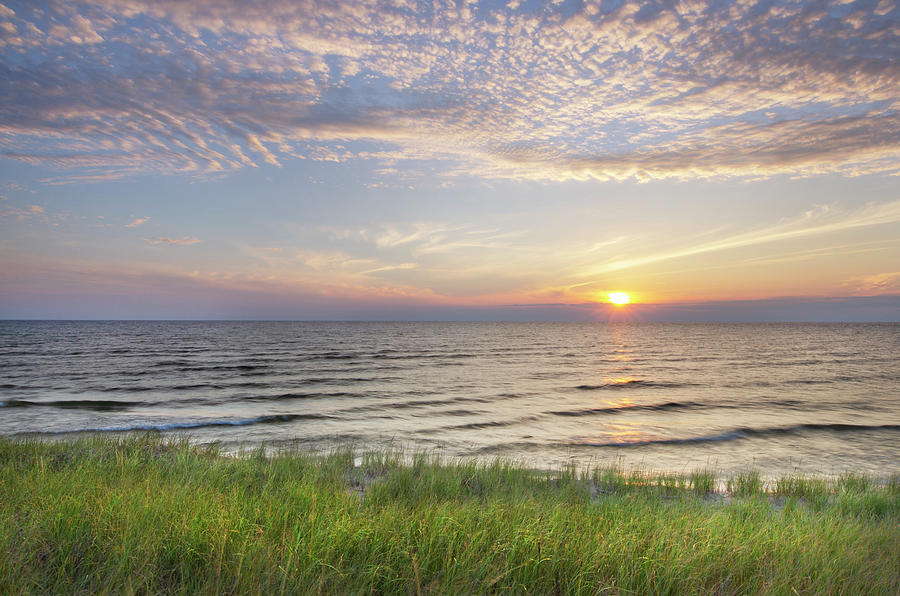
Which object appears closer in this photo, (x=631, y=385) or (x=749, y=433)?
(x=749, y=433)

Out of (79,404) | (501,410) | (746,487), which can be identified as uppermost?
(746,487)

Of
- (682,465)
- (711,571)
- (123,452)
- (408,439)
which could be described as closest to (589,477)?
(682,465)

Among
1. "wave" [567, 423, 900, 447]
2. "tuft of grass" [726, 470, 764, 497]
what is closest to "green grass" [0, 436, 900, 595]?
"tuft of grass" [726, 470, 764, 497]

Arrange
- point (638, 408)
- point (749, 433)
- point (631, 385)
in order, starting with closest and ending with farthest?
point (749, 433) → point (638, 408) → point (631, 385)

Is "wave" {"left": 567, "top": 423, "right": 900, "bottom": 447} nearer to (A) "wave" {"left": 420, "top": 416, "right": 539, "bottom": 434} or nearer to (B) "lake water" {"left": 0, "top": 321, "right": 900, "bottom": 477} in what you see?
(B) "lake water" {"left": 0, "top": 321, "right": 900, "bottom": 477}

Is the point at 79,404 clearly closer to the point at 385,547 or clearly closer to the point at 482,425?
the point at 482,425

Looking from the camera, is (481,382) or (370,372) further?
(370,372)

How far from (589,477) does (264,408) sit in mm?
17151

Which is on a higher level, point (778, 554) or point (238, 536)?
point (238, 536)

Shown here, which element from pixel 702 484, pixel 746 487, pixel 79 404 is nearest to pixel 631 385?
pixel 746 487

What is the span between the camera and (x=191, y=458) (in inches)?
385

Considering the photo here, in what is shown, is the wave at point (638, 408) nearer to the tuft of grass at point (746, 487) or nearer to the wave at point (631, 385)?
the wave at point (631, 385)

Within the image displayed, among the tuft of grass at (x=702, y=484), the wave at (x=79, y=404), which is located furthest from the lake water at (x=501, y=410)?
the tuft of grass at (x=702, y=484)

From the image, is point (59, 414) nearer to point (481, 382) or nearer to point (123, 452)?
point (123, 452)
